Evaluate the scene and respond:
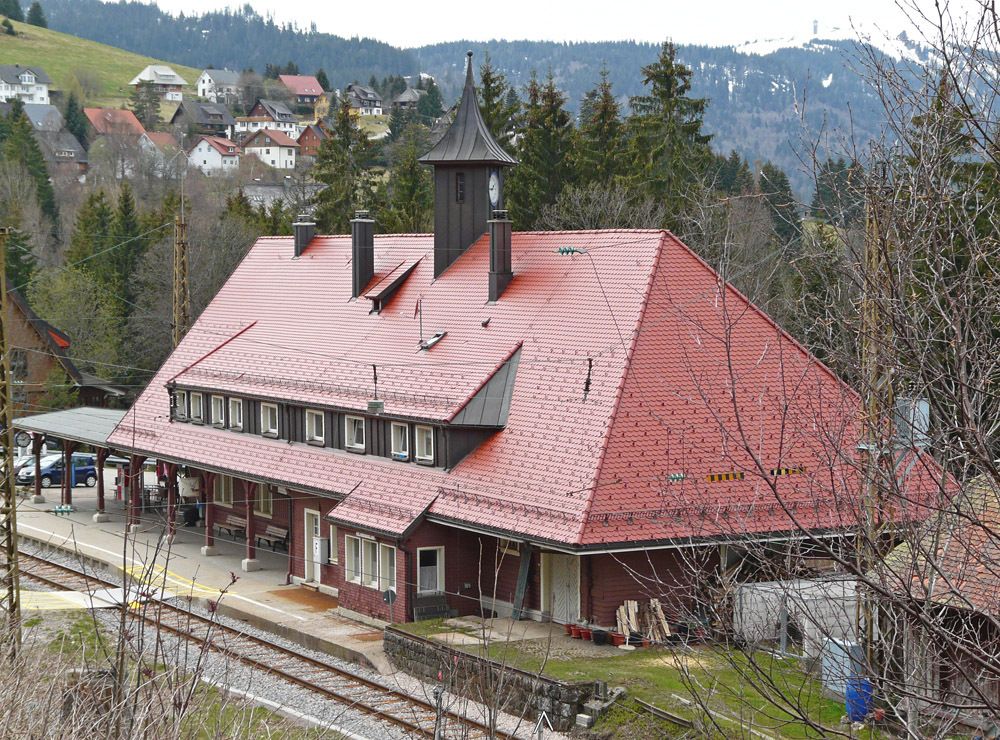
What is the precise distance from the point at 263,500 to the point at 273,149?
134 meters

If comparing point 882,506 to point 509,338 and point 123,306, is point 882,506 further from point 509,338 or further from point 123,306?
point 123,306

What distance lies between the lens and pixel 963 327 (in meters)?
8.50

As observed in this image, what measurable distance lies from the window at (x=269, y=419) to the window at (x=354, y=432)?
10.5 feet

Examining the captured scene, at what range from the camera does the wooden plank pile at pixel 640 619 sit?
23.8m

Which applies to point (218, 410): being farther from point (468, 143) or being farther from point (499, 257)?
point (468, 143)

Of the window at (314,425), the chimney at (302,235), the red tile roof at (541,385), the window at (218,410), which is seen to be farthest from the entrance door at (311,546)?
the chimney at (302,235)

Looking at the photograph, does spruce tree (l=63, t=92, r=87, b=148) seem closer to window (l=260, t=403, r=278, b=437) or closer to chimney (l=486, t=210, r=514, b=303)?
window (l=260, t=403, r=278, b=437)

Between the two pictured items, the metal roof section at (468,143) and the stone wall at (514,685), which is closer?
the stone wall at (514,685)

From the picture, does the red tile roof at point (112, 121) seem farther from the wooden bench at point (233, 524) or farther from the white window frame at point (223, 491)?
the wooden bench at point (233, 524)

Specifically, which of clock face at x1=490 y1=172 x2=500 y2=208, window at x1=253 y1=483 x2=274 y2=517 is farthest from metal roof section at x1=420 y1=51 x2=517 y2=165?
window at x1=253 y1=483 x2=274 y2=517

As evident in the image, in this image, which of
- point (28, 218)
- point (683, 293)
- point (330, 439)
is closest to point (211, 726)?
point (330, 439)

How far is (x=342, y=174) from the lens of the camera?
72312mm

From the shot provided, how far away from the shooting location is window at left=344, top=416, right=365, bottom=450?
30202mm

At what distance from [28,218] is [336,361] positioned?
205 ft
